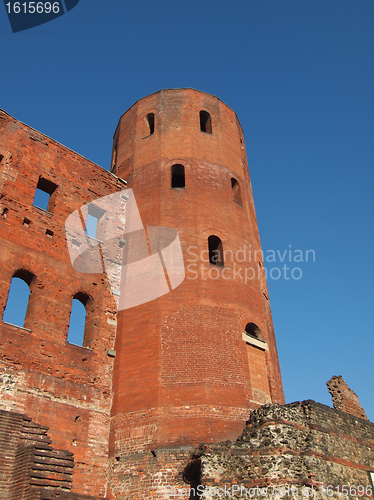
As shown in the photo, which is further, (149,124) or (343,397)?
(149,124)

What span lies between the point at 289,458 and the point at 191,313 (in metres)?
4.48

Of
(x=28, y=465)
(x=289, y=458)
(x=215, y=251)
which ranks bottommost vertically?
(x=28, y=465)

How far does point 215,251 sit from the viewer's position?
14883 millimetres

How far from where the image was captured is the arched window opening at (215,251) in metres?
14.5

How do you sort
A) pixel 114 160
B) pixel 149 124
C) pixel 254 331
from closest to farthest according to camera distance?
pixel 254 331, pixel 149 124, pixel 114 160

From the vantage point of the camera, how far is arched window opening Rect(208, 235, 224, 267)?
14466 mm

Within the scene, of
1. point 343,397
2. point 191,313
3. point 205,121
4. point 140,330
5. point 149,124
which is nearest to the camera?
point 191,313

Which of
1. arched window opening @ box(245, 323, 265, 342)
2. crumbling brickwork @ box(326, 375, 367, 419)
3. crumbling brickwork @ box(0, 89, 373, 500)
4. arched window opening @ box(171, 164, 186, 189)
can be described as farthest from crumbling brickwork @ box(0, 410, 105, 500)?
arched window opening @ box(171, 164, 186, 189)

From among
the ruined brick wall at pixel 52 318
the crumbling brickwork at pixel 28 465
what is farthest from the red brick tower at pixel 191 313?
the crumbling brickwork at pixel 28 465

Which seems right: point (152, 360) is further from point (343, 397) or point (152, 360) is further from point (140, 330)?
point (343, 397)

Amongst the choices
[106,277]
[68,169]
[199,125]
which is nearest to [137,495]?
[106,277]

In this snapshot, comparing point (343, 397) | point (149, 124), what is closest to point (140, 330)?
point (343, 397)

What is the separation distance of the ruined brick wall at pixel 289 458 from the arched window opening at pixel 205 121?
10.8 meters

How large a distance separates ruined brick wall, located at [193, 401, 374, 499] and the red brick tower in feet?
3.22
